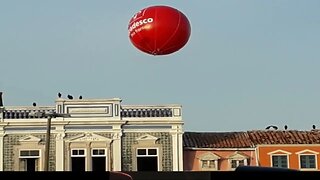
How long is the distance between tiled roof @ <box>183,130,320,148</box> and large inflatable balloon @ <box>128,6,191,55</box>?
17955 mm

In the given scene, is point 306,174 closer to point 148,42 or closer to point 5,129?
point 148,42

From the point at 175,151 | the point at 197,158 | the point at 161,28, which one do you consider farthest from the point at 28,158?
the point at 161,28

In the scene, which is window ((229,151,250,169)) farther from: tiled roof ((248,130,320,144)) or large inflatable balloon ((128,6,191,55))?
large inflatable balloon ((128,6,191,55))

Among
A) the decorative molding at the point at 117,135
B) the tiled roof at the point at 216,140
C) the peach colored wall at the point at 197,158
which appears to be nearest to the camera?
the decorative molding at the point at 117,135

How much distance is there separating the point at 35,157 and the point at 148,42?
18.0m

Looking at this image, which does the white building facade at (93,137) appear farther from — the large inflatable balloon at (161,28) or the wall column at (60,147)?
the large inflatable balloon at (161,28)

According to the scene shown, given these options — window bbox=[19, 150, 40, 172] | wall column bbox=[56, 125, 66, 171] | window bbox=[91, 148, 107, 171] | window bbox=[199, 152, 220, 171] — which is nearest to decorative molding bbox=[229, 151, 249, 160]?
window bbox=[199, 152, 220, 171]

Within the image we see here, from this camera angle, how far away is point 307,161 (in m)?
→ 26.8

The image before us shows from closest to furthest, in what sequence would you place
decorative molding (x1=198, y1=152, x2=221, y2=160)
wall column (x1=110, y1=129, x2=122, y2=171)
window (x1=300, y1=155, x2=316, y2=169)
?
wall column (x1=110, y1=129, x2=122, y2=171)
decorative molding (x1=198, y1=152, x2=221, y2=160)
window (x1=300, y1=155, x2=316, y2=169)

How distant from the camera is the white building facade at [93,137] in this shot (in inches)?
1019

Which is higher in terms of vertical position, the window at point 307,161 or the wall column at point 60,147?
the wall column at point 60,147

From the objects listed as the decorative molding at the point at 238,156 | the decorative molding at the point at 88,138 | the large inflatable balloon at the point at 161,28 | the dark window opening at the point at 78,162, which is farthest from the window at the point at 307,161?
the large inflatable balloon at the point at 161,28

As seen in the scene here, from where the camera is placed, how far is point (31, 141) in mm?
26000

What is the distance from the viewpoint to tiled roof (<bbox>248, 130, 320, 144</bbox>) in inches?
1068
